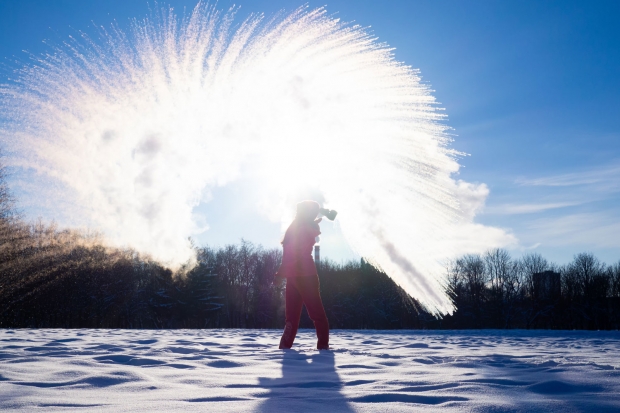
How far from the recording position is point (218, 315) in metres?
46.1

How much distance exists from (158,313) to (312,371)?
44217 mm

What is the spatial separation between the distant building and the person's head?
47958mm

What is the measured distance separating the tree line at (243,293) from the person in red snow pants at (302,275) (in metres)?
32.2

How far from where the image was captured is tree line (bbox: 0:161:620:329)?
1463 inches

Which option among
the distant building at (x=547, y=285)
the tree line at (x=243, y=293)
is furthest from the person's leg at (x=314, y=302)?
the distant building at (x=547, y=285)

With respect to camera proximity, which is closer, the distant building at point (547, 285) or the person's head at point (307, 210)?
the person's head at point (307, 210)

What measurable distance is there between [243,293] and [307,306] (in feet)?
163

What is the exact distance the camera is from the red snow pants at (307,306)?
18.5 ft

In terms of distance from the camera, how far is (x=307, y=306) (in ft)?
18.6

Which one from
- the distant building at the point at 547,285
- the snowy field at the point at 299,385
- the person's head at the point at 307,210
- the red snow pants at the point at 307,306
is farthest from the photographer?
the distant building at the point at 547,285

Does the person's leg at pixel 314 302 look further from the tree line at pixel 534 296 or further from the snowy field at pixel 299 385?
the tree line at pixel 534 296

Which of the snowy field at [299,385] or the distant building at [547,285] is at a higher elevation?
the distant building at [547,285]

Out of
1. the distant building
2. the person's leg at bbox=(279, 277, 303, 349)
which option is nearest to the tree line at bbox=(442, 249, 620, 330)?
the distant building

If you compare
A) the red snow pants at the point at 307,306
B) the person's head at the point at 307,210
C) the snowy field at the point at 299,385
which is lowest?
the snowy field at the point at 299,385
